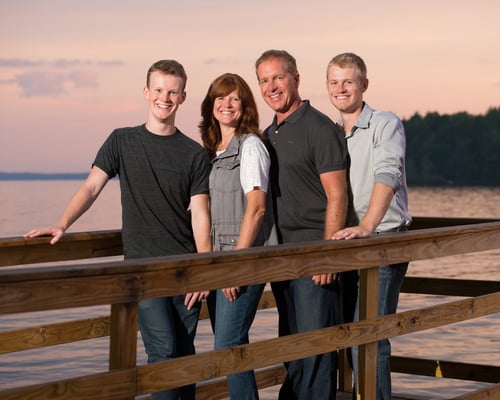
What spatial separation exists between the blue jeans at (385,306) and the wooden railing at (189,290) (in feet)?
0.43

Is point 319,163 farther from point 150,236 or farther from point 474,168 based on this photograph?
point 474,168

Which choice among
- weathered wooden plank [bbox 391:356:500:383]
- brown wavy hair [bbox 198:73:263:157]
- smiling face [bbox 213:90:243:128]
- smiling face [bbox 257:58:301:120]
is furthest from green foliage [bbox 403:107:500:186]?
smiling face [bbox 213:90:243:128]

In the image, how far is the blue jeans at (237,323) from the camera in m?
4.90

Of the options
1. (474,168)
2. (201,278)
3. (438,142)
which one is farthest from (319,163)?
(474,168)

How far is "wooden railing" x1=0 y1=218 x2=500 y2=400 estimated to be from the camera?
3.75 m

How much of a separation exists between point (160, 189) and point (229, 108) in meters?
0.47

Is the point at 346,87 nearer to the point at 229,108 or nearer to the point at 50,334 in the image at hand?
the point at 229,108

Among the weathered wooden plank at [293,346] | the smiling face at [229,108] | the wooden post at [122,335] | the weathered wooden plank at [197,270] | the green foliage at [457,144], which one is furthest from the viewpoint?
the green foliage at [457,144]

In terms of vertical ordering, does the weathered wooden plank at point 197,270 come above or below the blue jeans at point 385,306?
above

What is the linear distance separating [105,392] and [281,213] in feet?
5.30

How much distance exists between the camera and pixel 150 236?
4945 millimetres

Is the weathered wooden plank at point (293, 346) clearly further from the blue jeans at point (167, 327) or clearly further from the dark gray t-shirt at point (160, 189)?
the dark gray t-shirt at point (160, 189)

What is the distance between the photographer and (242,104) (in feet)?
16.5

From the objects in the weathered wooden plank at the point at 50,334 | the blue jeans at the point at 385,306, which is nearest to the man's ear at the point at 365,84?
the blue jeans at the point at 385,306
